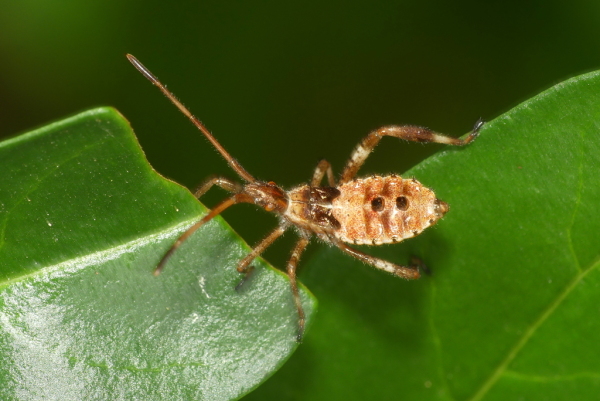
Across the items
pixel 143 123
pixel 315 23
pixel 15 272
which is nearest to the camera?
pixel 15 272

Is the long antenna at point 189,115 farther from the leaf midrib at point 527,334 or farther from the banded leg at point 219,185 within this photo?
the leaf midrib at point 527,334

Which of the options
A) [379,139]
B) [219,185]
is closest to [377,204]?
[379,139]

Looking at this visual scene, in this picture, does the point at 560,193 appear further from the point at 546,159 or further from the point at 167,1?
the point at 167,1

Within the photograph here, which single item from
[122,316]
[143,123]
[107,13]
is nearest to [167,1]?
[107,13]

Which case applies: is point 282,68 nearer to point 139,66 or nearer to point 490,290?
point 139,66

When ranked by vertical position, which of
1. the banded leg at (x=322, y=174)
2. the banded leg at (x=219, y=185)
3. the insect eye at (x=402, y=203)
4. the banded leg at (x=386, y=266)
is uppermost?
the insect eye at (x=402, y=203)

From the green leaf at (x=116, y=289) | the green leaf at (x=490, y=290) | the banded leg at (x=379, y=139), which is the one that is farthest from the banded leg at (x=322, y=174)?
the green leaf at (x=116, y=289)
